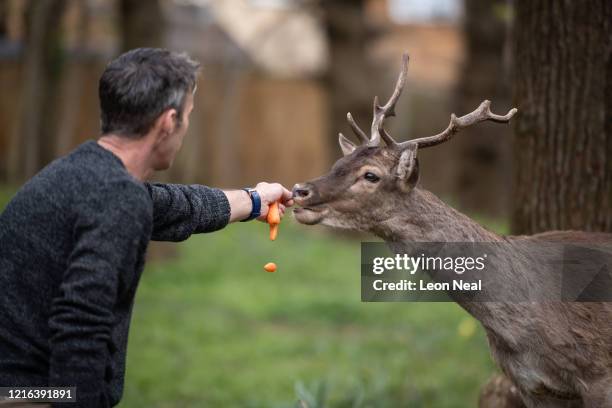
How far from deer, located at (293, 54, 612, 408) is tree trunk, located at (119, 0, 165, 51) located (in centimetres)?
751

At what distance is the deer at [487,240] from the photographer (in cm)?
391

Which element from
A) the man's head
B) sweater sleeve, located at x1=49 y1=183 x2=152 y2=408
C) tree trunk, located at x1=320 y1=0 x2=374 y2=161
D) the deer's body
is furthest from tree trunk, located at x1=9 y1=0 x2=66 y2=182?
sweater sleeve, located at x1=49 y1=183 x2=152 y2=408

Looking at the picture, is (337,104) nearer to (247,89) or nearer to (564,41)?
(247,89)

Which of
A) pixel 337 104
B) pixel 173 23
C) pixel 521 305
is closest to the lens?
pixel 521 305

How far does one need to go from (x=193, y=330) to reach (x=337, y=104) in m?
7.59

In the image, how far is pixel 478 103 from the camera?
1590 cm

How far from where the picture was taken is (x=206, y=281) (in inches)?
426

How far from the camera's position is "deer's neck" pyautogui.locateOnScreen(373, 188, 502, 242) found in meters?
4.11

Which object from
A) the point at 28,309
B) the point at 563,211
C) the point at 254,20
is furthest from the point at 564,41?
the point at 254,20

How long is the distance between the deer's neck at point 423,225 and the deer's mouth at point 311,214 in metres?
0.26

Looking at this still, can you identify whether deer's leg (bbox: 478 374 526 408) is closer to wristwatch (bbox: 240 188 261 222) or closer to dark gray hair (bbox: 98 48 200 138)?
wristwatch (bbox: 240 188 261 222)

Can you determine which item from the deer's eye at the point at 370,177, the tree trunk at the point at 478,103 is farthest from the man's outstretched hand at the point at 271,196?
the tree trunk at the point at 478,103

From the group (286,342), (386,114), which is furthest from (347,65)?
(386,114)

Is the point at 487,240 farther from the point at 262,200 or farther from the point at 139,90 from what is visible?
the point at 139,90
